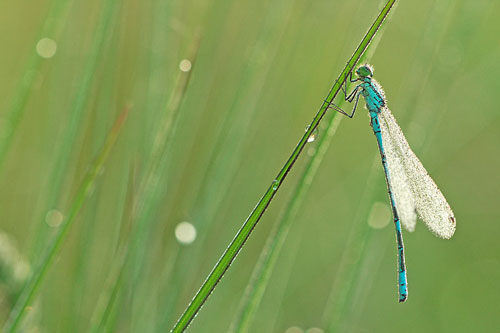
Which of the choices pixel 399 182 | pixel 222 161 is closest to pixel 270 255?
pixel 222 161

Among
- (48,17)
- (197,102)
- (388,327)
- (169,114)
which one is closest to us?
(169,114)

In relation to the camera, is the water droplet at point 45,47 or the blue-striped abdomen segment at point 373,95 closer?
the water droplet at point 45,47

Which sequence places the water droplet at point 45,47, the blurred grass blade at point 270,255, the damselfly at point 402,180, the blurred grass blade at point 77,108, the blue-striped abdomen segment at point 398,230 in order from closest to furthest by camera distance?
the blurred grass blade at point 270,255 < the blurred grass blade at point 77,108 < the water droplet at point 45,47 < the blue-striped abdomen segment at point 398,230 < the damselfly at point 402,180

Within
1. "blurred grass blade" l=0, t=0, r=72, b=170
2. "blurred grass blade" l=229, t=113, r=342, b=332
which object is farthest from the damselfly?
"blurred grass blade" l=0, t=0, r=72, b=170

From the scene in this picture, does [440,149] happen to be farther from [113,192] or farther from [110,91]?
[110,91]

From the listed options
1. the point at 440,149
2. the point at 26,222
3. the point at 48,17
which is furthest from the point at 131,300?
the point at 440,149

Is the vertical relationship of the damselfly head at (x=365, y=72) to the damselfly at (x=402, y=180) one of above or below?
above

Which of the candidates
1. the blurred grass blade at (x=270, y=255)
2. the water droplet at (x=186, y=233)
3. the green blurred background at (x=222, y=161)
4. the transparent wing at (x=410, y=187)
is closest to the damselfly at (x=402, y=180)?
the transparent wing at (x=410, y=187)

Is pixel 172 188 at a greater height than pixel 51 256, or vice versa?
pixel 172 188

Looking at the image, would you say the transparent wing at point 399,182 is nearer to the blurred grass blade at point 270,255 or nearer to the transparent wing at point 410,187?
the transparent wing at point 410,187
